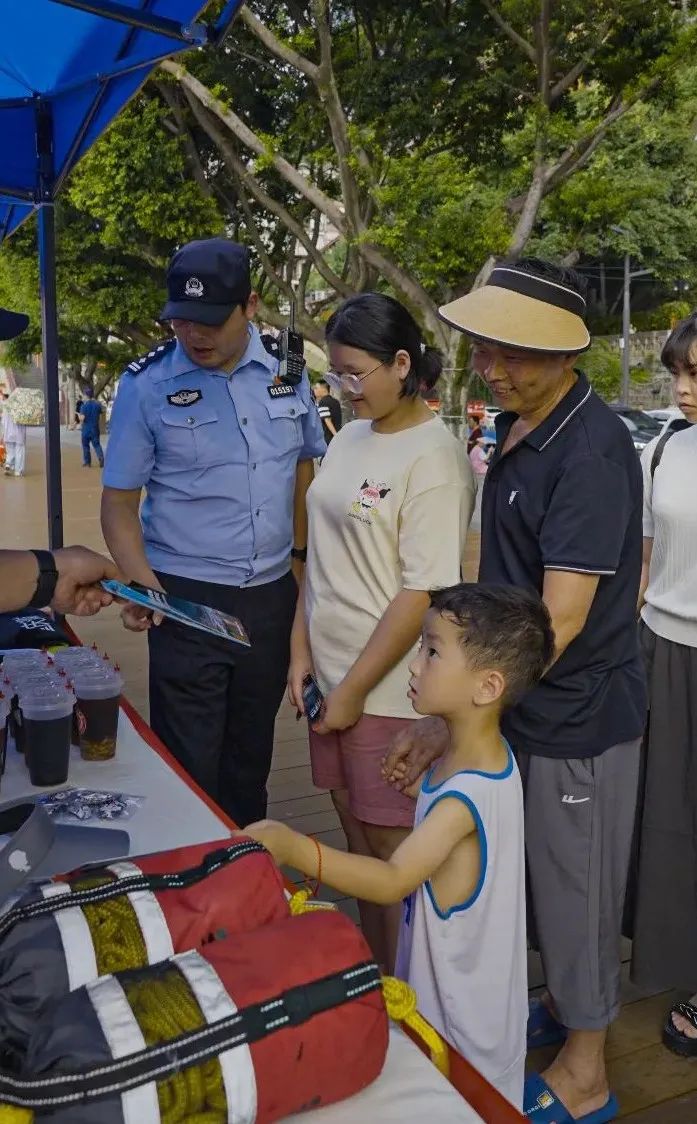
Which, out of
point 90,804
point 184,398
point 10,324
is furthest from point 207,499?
point 90,804

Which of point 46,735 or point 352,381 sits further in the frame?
point 352,381

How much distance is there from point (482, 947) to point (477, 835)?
0.61ft

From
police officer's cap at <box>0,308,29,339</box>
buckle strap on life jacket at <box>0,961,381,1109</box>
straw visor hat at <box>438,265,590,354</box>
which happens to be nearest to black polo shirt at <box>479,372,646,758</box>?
straw visor hat at <box>438,265,590,354</box>

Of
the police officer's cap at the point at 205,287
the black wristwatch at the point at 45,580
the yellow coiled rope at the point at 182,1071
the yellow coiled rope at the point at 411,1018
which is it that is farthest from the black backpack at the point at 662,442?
the yellow coiled rope at the point at 182,1071

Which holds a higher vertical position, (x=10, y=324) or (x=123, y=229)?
(x=123, y=229)

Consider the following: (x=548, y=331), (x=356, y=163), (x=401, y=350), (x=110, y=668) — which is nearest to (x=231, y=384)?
(x=401, y=350)

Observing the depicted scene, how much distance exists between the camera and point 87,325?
24688mm

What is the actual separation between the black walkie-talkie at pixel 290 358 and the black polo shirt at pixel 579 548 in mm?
899

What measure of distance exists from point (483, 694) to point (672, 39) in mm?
12604

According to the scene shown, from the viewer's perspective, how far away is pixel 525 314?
5.94 feet

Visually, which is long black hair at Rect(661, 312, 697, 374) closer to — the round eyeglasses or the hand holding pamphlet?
the round eyeglasses

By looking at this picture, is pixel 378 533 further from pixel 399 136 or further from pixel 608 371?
pixel 608 371

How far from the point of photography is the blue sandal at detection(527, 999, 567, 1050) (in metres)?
2.31

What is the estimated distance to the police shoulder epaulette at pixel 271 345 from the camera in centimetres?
276
